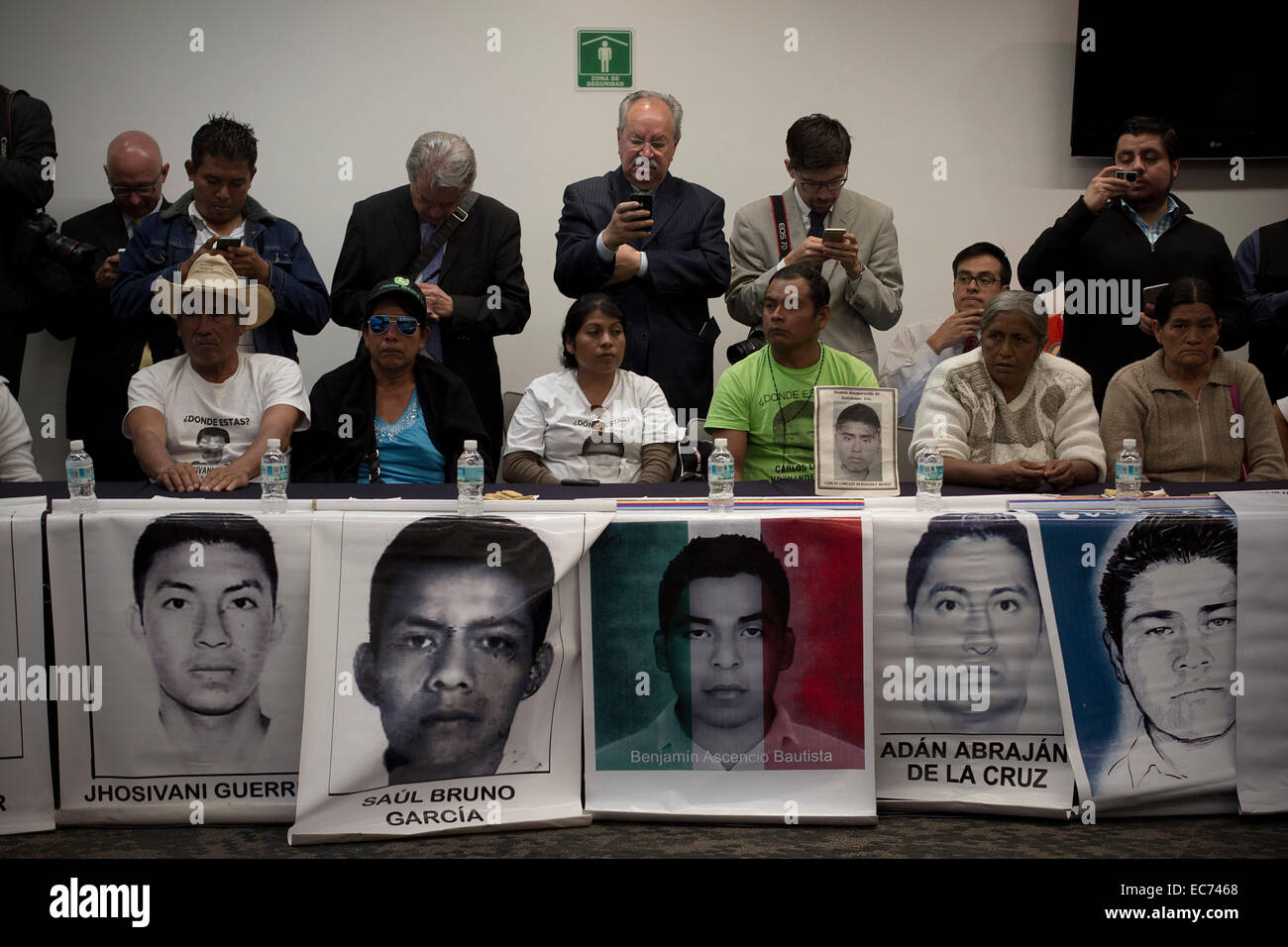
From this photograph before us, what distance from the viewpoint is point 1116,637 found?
2.37 metres

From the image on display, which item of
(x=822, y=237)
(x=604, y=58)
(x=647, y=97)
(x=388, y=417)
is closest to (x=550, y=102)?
(x=604, y=58)

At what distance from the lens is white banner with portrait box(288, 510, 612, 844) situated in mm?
2277

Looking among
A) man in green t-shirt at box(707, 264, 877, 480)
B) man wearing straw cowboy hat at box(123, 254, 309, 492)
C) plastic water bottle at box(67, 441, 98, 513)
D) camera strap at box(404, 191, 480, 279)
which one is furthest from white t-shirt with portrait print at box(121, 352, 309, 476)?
man in green t-shirt at box(707, 264, 877, 480)

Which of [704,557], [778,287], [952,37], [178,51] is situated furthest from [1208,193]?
[178,51]

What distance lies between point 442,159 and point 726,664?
7.78 feet

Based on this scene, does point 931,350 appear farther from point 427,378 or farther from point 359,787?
point 359,787

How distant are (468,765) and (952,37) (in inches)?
171

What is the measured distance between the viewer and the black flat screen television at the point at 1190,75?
5.29 metres

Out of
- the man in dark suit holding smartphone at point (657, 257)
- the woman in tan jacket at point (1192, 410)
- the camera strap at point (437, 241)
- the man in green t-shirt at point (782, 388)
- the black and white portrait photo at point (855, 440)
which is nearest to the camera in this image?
the black and white portrait photo at point (855, 440)

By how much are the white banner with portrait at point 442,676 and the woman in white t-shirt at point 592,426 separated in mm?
1204

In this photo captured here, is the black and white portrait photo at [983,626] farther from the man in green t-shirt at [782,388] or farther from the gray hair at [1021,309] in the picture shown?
the man in green t-shirt at [782,388]

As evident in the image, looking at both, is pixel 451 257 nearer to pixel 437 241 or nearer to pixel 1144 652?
pixel 437 241

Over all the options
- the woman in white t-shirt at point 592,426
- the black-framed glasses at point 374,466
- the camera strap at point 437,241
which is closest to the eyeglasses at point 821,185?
the woman in white t-shirt at point 592,426

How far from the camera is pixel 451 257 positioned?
4195 millimetres
